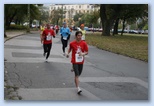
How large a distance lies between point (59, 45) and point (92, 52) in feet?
4.64

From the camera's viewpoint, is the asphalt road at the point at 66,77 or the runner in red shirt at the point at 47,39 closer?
the asphalt road at the point at 66,77

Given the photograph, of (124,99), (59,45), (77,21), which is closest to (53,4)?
(77,21)

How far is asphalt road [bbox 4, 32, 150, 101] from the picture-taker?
256 inches

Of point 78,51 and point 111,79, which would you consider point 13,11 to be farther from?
point 111,79

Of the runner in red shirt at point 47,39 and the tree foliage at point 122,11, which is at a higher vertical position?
the tree foliage at point 122,11

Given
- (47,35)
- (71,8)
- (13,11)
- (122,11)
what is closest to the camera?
(71,8)

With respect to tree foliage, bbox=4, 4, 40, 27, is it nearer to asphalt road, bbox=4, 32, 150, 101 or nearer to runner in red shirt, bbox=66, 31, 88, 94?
asphalt road, bbox=4, 32, 150, 101

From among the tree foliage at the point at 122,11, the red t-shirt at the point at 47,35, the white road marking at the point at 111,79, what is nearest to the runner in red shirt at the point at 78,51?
the white road marking at the point at 111,79

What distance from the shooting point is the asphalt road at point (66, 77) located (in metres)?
6.51

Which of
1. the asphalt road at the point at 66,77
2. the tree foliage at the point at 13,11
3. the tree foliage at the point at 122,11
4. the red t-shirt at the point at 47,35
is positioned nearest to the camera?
the asphalt road at the point at 66,77

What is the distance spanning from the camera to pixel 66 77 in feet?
25.3

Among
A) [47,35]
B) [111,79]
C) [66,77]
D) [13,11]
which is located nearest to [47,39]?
[47,35]

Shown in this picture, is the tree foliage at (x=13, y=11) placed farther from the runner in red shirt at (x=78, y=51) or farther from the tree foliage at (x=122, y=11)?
the tree foliage at (x=122, y=11)

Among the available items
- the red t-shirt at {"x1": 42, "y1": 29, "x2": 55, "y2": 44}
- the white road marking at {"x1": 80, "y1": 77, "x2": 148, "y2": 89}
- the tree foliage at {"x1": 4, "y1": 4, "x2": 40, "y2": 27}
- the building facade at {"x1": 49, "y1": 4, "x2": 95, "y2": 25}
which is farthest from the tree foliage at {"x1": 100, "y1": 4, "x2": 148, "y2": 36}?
the tree foliage at {"x1": 4, "y1": 4, "x2": 40, "y2": 27}
